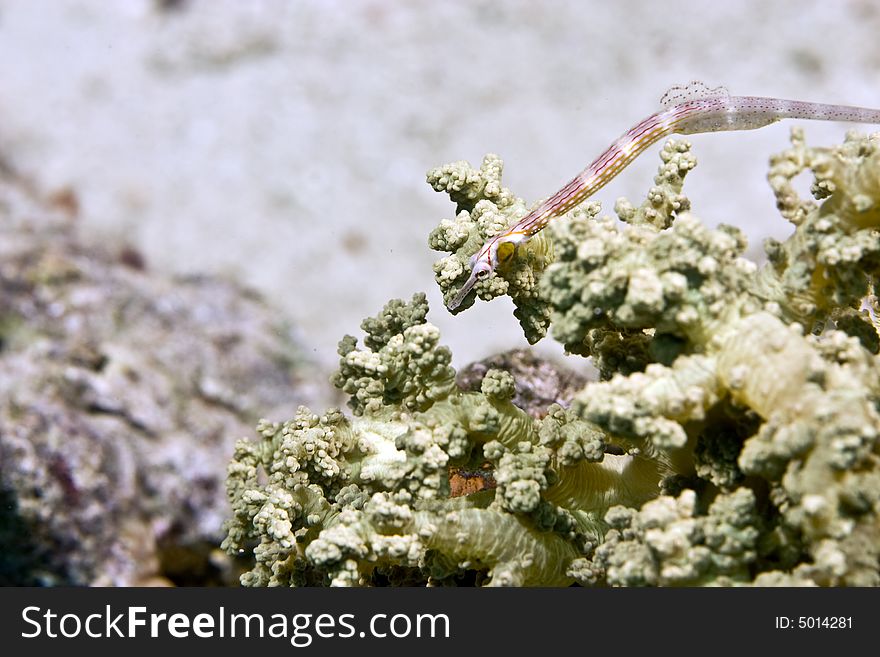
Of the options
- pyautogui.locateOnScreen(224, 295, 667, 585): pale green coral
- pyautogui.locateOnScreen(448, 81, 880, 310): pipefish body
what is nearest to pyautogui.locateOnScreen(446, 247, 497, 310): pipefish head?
pyautogui.locateOnScreen(448, 81, 880, 310): pipefish body

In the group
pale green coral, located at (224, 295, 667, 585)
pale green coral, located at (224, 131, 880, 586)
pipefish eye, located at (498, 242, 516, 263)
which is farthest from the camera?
pipefish eye, located at (498, 242, 516, 263)

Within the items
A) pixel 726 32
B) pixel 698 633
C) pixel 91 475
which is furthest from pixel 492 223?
pixel 726 32

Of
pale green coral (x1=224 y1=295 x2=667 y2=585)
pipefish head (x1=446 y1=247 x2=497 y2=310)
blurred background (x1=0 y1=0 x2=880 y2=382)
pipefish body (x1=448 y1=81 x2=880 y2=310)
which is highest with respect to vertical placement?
blurred background (x1=0 y1=0 x2=880 y2=382)

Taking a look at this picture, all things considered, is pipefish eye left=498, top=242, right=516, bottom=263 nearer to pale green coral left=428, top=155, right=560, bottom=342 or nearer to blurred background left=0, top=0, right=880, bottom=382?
pale green coral left=428, top=155, right=560, bottom=342

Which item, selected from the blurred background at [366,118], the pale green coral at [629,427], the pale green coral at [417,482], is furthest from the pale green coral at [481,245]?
the blurred background at [366,118]

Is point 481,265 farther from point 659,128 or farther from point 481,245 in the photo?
point 659,128

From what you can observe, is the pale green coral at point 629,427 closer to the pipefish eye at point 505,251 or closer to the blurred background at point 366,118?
the pipefish eye at point 505,251

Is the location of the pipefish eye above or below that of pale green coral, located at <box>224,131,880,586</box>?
above
